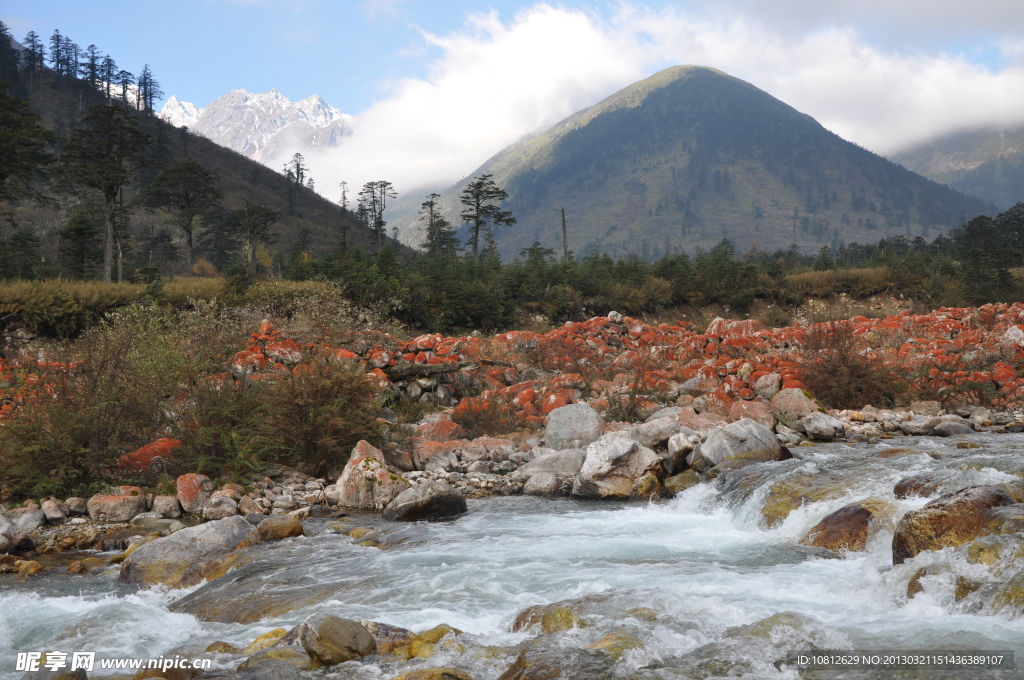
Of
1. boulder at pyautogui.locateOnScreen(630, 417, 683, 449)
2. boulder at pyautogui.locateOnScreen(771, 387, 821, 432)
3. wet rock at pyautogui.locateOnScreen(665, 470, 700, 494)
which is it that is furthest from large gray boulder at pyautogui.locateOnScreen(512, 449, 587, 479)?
boulder at pyautogui.locateOnScreen(771, 387, 821, 432)

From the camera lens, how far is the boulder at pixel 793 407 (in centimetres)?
1170

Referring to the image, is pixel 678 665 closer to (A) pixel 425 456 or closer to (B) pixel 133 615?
(B) pixel 133 615

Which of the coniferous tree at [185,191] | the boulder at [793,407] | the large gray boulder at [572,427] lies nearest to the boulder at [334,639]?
the large gray boulder at [572,427]

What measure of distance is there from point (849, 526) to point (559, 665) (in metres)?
4.04

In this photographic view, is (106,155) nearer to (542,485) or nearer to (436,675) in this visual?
(542,485)

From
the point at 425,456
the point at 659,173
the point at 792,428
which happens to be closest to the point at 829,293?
the point at 792,428

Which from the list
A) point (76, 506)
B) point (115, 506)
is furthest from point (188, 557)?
point (76, 506)

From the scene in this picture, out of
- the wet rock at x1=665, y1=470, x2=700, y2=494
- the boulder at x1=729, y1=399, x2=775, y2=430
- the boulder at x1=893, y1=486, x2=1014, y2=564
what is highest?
the boulder at x1=729, y1=399, x2=775, y2=430

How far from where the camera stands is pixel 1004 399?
12328 mm

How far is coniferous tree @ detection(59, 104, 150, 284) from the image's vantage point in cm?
2816

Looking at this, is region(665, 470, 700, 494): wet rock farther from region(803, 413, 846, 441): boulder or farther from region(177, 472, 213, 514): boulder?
region(177, 472, 213, 514): boulder

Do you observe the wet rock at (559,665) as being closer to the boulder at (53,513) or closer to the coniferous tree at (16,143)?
the boulder at (53,513)

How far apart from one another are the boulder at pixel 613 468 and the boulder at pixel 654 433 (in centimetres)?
85

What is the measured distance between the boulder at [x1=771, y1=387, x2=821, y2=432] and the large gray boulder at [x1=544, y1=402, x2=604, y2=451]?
11.5 feet
